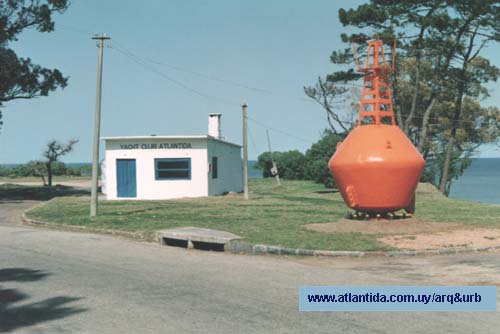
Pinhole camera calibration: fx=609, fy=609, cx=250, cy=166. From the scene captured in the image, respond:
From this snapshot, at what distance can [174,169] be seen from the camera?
32375 millimetres

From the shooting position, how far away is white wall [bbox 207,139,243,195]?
110 feet

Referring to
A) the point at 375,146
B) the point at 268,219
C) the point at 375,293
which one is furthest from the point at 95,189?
the point at 375,293

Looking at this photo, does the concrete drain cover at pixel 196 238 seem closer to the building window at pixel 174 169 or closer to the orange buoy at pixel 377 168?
the orange buoy at pixel 377 168

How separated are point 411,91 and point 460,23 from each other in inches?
470

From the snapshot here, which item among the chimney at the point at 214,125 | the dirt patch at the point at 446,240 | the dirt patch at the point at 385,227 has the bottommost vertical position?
the dirt patch at the point at 446,240

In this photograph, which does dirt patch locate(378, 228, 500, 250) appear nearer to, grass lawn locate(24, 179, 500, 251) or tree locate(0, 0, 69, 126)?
grass lawn locate(24, 179, 500, 251)

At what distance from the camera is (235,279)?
10492mm

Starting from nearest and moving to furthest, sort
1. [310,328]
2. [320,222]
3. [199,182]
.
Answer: [310,328]
[320,222]
[199,182]

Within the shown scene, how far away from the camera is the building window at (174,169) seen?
1271 inches

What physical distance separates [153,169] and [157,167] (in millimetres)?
237

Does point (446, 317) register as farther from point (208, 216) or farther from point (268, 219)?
point (208, 216)

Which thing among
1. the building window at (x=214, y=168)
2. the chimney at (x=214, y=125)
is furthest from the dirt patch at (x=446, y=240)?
the chimney at (x=214, y=125)

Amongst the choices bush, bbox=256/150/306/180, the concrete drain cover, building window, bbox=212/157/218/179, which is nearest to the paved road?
the concrete drain cover

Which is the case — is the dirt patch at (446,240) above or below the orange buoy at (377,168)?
below
